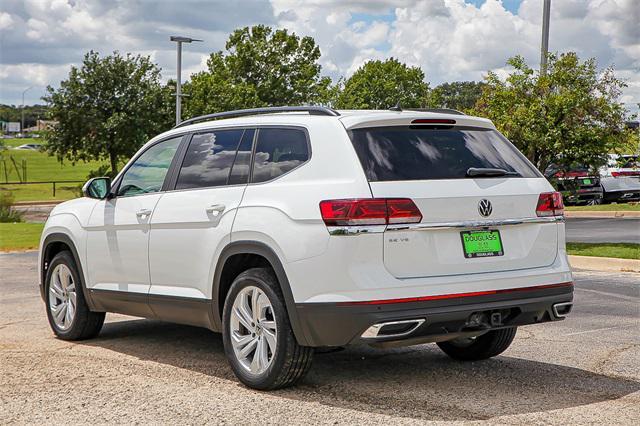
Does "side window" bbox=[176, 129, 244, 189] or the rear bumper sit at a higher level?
"side window" bbox=[176, 129, 244, 189]

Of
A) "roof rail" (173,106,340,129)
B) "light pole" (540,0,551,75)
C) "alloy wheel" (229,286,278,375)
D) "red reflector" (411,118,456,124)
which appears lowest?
"alloy wheel" (229,286,278,375)

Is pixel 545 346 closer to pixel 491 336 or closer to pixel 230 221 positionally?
pixel 491 336

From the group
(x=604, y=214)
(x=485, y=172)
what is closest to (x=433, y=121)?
(x=485, y=172)

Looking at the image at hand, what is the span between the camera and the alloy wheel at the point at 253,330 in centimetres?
630

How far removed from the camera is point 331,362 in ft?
24.2

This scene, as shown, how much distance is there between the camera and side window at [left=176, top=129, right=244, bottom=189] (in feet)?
23.0

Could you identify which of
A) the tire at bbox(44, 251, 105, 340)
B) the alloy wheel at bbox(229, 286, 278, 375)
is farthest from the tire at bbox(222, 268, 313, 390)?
the tire at bbox(44, 251, 105, 340)

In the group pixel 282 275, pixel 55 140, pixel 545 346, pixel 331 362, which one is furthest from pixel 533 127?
pixel 55 140

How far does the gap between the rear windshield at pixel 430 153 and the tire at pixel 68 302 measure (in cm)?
351

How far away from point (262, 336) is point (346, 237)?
1.05 meters

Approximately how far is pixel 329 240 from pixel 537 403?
1.68 meters

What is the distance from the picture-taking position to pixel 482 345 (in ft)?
24.0

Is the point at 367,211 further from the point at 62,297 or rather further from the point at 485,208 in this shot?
the point at 62,297

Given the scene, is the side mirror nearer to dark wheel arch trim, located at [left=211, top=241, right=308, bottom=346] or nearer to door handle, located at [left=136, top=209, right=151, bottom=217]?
door handle, located at [left=136, top=209, right=151, bottom=217]
